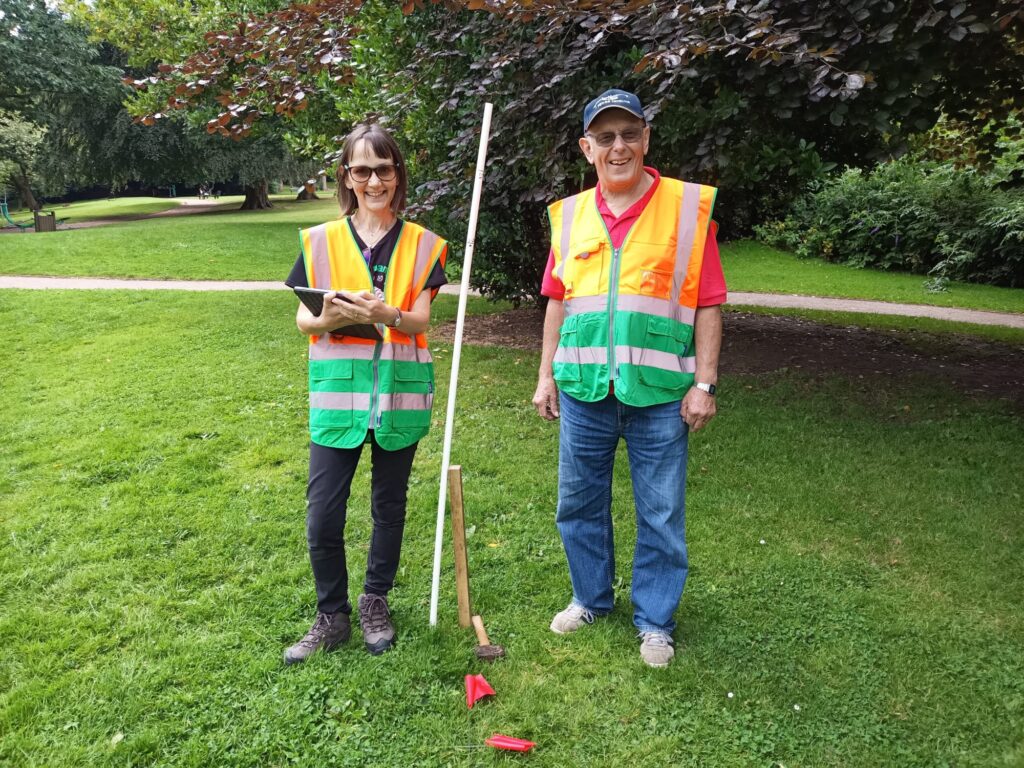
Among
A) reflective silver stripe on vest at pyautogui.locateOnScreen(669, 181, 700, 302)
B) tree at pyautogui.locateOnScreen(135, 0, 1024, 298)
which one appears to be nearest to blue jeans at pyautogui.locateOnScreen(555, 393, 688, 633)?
reflective silver stripe on vest at pyautogui.locateOnScreen(669, 181, 700, 302)

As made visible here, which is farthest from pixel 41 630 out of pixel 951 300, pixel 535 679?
pixel 951 300

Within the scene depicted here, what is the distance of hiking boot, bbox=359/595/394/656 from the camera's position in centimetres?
314

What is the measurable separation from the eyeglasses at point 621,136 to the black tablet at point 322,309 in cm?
112

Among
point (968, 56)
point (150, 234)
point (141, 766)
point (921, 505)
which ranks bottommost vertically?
point (141, 766)

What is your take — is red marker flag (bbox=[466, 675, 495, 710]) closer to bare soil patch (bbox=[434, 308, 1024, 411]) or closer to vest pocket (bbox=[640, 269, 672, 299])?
vest pocket (bbox=[640, 269, 672, 299])

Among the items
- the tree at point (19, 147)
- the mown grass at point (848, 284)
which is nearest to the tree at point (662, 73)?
the mown grass at point (848, 284)

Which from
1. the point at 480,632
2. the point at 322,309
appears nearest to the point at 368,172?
the point at 322,309

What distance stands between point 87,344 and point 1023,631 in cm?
942

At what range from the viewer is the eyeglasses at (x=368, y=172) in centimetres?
292

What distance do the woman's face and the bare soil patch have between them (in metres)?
5.53

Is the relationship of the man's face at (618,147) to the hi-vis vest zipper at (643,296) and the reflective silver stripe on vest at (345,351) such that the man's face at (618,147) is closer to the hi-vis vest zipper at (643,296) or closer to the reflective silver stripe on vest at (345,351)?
the hi-vis vest zipper at (643,296)

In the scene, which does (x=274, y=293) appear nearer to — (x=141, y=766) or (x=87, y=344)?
(x=87, y=344)

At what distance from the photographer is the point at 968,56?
546 cm

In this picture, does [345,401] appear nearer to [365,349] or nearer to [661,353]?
[365,349]
